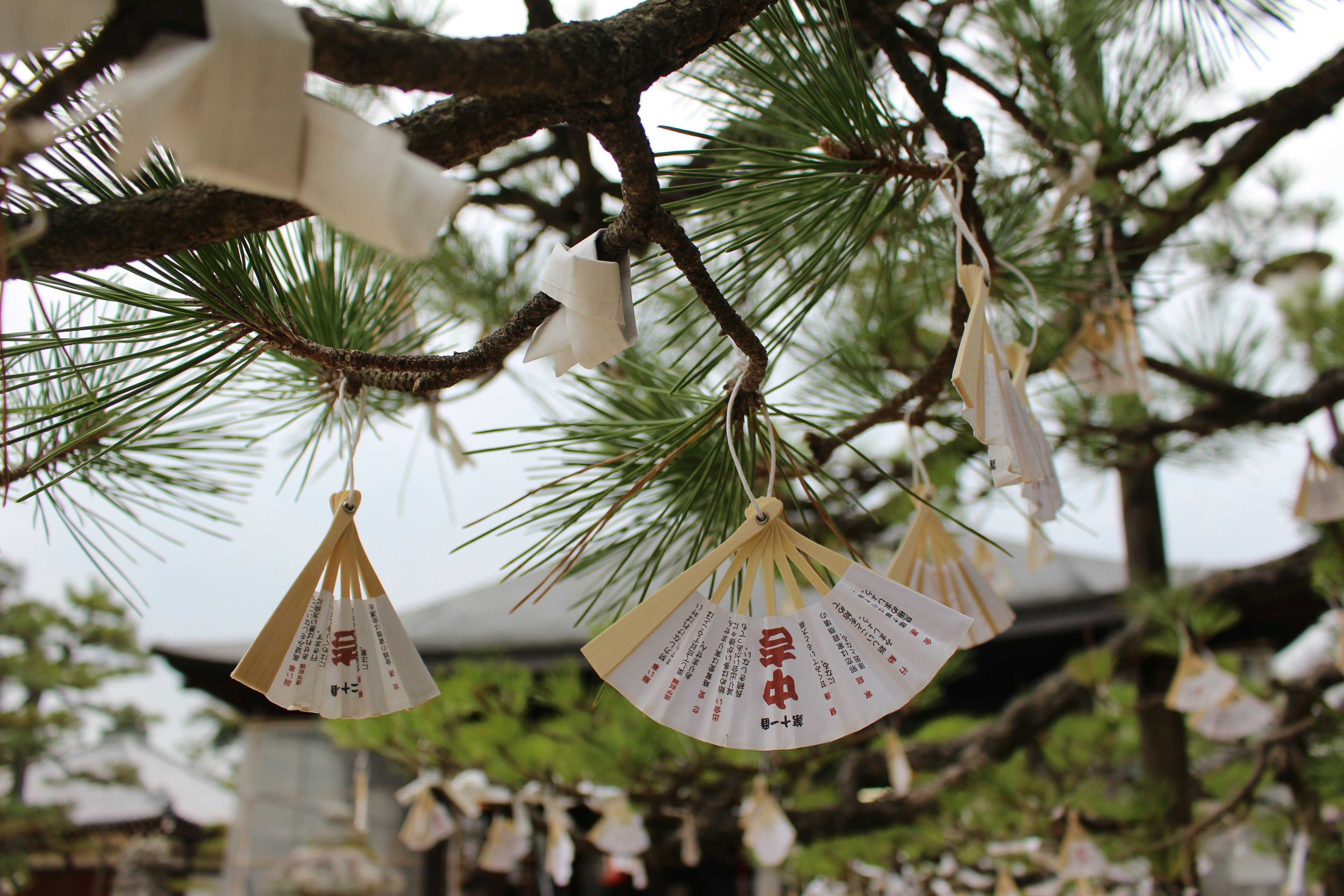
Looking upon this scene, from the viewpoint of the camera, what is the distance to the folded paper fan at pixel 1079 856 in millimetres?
1220

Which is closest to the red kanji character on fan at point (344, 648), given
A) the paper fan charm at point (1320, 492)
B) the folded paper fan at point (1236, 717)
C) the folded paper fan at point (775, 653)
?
the folded paper fan at point (775, 653)

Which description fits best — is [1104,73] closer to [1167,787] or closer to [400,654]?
[400,654]

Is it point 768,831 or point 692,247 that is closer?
point 692,247

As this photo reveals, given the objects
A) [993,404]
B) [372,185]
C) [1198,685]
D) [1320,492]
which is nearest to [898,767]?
[1198,685]

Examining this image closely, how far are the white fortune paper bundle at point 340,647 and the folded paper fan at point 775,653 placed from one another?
125mm

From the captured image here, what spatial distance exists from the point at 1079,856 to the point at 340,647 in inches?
51.0

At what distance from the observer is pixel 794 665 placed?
1.12ft

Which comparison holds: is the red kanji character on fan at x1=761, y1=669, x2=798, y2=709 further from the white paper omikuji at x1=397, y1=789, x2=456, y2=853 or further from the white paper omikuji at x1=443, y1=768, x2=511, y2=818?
the white paper omikuji at x1=397, y1=789, x2=456, y2=853

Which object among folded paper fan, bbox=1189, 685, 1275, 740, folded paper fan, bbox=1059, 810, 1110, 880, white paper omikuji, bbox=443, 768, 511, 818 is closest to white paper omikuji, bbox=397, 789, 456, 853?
white paper omikuji, bbox=443, 768, 511, 818

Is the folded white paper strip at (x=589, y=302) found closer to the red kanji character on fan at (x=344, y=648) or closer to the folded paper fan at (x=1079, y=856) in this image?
the red kanji character on fan at (x=344, y=648)

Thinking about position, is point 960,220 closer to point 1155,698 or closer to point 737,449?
point 737,449

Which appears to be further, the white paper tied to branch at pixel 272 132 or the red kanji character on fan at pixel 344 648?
the red kanji character on fan at pixel 344 648

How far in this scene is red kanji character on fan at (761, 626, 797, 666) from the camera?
1.12ft

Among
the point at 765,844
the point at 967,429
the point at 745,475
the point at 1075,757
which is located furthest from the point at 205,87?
the point at 1075,757
